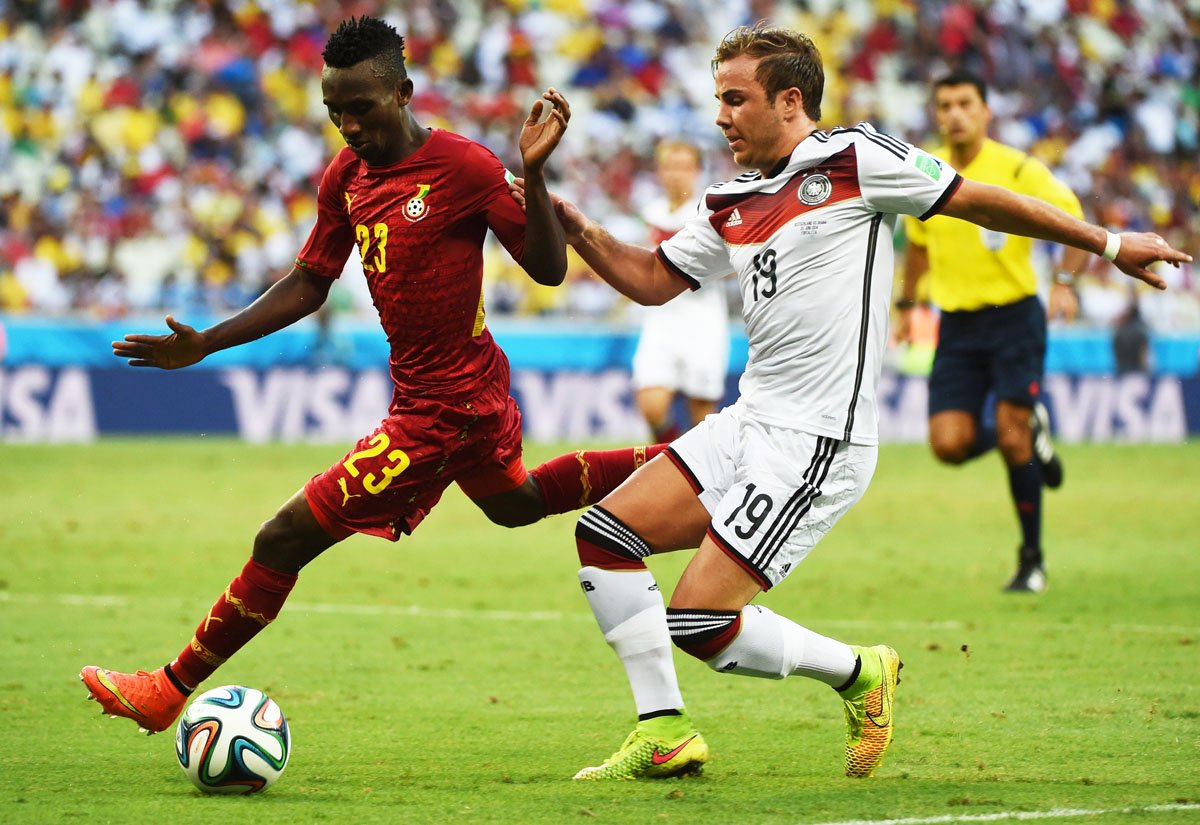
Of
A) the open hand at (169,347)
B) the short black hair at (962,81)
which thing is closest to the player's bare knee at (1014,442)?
the short black hair at (962,81)

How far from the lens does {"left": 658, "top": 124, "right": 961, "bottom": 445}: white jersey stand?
17.3 ft

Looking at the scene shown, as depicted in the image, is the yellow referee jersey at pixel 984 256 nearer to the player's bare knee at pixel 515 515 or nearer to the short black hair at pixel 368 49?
the player's bare knee at pixel 515 515

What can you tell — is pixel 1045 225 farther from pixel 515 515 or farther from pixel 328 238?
pixel 328 238

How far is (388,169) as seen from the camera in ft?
19.1

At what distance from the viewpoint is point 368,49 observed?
5.52m

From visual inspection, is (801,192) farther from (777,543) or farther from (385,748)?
(385,748)

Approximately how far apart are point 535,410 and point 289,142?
7.87m

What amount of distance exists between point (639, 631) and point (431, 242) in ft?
5.10

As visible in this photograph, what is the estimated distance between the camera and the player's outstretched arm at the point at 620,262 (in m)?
5.84

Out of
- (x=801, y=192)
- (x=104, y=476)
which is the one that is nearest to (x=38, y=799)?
(x=801, y=192)

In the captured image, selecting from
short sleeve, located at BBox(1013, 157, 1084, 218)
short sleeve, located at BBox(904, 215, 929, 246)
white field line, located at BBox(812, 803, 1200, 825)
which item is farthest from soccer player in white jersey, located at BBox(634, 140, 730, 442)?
white field line, located at BBox(812, 803, 1200, 825)

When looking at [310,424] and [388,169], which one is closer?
[388,169]

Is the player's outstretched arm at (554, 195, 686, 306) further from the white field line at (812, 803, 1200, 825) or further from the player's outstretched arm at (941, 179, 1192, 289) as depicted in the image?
the white field line at (812, 803, 1200, 825)

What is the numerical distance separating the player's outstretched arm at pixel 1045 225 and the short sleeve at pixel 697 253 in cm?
87
